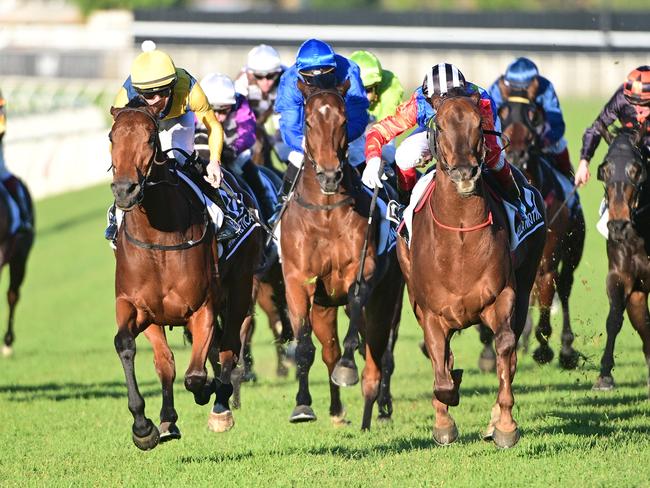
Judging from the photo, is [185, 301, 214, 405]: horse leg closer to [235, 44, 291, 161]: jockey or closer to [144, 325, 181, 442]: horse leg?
[144, 325, 181, 442]: horse leg

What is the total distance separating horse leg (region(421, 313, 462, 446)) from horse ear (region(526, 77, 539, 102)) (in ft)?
16.5

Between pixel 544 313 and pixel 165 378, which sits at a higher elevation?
pixel 544 313

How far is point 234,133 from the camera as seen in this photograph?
11883 mm

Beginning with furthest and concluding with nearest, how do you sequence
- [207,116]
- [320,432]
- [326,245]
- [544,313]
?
[544,313] < [320,432] < [326,245] < [207,116]

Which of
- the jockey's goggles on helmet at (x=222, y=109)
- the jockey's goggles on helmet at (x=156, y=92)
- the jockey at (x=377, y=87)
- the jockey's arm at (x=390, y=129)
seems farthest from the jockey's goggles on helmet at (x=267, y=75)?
the jockey's goggles on helmet at (x=156, y=92)

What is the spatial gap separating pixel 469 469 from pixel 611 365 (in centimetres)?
320

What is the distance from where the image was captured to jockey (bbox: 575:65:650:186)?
10.3 m

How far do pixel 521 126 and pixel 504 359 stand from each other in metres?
4.74

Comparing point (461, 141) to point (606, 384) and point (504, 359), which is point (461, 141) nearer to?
point (504, 359)

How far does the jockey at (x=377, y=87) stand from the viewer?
11234 millimetres

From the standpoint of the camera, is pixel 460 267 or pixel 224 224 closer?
pixel 460 267

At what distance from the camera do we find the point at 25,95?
4000cm

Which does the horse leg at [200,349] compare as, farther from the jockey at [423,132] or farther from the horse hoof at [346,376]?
the jockey at [423,132]

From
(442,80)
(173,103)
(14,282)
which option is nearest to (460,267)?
(442,80)
